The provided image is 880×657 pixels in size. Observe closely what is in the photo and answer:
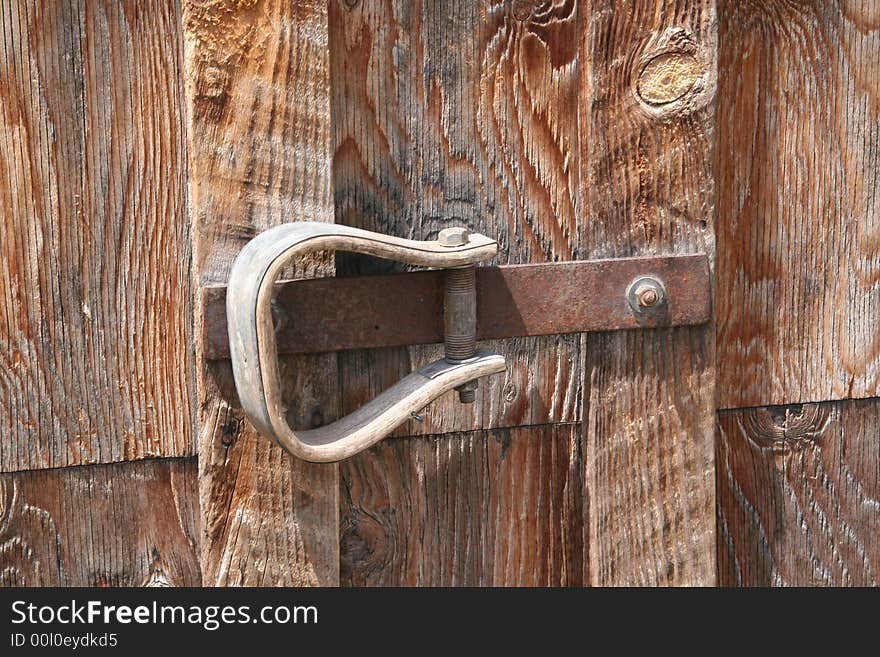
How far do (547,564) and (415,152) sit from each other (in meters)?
0.52

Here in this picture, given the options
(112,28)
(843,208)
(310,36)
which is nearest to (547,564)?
(843,208)

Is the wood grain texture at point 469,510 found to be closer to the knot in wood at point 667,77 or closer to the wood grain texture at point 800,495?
the wood grain texture at point 800,495

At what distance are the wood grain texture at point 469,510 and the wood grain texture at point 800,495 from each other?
0.21m

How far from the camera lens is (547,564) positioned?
115cm

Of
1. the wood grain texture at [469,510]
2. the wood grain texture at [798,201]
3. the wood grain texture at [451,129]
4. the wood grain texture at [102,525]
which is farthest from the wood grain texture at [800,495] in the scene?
the wood grain texture at [102,525]

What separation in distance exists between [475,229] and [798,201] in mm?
406

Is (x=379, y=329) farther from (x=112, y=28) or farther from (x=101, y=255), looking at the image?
(x=112, y=28)

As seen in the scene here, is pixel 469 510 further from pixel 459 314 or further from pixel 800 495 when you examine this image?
pixel 800 495

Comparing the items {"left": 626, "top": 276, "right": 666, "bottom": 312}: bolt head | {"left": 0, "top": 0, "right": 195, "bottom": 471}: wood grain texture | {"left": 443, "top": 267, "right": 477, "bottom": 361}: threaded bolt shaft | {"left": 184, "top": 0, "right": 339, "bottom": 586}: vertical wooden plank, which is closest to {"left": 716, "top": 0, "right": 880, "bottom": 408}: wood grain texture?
{"left": 626, "top": 276, "right": 666, "bottom": 312}: bolt head

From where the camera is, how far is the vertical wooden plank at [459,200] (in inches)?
39.2

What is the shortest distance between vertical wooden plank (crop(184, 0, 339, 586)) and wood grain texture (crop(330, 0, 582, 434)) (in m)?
0.06

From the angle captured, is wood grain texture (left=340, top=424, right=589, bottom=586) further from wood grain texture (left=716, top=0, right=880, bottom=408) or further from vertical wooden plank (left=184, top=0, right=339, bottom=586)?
wood grain texture (left=716, top=0, right=880, bottom=408)

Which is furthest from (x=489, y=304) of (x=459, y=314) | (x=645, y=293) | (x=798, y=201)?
(x=798, y=201)

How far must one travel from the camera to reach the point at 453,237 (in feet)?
3.12
